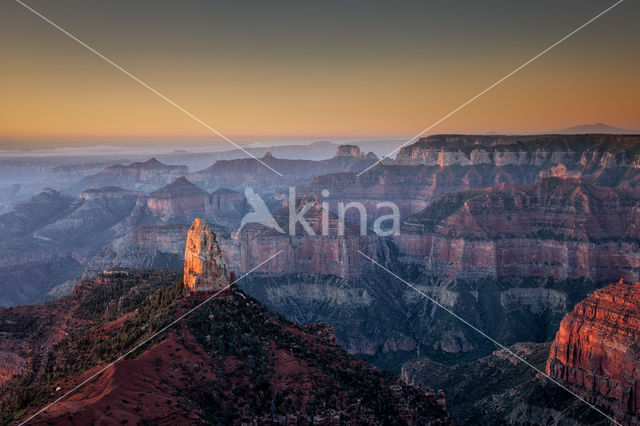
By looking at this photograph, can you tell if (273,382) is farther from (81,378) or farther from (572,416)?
(572,416)

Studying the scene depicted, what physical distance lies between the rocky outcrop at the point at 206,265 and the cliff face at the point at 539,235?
103 metres

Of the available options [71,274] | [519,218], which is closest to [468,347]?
[519,218]

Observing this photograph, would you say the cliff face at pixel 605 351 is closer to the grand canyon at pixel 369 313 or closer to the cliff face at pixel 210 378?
the grand canyon at pixel 369 313

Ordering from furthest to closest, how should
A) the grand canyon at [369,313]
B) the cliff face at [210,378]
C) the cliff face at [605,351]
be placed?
the cliff face at [605,351], the grand canyon at [369,313], the cliff face at [210,378]

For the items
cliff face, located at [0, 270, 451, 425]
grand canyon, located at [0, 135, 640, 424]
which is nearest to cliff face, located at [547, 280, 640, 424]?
grand canyon, located at [0, 135, 640, 424]

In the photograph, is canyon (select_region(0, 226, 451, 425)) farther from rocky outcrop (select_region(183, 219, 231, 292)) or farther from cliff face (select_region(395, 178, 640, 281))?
cliff face (select_region(395, 178, 640, 281))

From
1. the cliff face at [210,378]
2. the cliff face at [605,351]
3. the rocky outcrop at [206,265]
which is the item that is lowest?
the cliff face at [605,351]

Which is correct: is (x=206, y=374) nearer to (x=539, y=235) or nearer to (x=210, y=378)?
(x=210, y=378)

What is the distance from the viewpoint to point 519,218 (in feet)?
518

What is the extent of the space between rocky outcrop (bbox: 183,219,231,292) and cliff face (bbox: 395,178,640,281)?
103m

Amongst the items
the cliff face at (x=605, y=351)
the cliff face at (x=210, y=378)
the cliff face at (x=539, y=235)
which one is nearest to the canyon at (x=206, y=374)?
the cliff face at (x=210, y=378)

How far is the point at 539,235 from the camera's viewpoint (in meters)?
153

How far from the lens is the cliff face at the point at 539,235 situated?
141875 millimetres

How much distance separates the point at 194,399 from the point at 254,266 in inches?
4278
